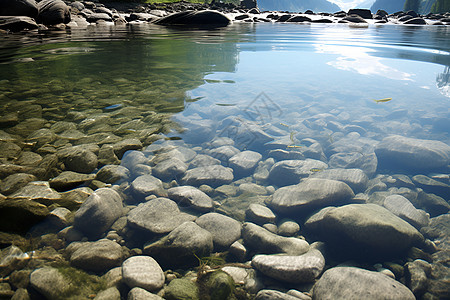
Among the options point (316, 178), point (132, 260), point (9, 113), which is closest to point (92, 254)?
point (132, 260)

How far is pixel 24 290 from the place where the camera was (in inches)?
52.4

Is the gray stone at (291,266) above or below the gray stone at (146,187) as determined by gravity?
below

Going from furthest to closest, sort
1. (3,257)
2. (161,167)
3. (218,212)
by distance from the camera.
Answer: (161,167)
(218,212)
(3,257)

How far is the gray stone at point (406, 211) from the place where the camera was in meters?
1.84

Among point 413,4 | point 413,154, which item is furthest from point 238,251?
point 413,4

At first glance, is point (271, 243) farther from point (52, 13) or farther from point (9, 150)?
point (52, 13)

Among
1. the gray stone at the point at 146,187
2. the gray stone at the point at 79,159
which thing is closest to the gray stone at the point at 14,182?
the gray stone at the point at 79,159

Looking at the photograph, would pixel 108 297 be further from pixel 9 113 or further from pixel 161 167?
pixel 9 113

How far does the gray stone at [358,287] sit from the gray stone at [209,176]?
48.3 inches

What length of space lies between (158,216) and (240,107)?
7.71ft

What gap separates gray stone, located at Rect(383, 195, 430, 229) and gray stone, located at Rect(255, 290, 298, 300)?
113 cm

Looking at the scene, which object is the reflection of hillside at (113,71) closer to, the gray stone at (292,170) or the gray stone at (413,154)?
the gray stone at (292,170)

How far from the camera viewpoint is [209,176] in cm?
242

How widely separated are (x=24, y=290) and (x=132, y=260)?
54cm
